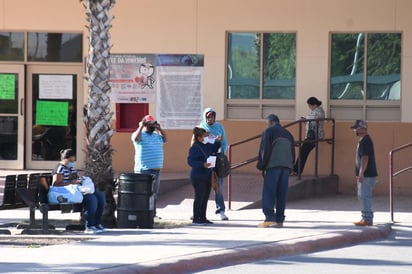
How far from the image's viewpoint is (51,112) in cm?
2198

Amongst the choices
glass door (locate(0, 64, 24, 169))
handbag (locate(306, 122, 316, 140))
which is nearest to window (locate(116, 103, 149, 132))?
glass door (locate(0, 64, 24, 169))

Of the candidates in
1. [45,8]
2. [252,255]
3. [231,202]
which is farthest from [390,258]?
[45,8]

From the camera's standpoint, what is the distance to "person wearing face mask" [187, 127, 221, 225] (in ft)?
51.5

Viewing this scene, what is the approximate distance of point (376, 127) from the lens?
21.0m

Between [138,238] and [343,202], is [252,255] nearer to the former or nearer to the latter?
[138,238]

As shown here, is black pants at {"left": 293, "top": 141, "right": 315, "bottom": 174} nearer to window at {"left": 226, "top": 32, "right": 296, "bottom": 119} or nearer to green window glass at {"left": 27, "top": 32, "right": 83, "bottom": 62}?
window at {"left": 226, "top": 32, "right": 296, "bottom": 119}

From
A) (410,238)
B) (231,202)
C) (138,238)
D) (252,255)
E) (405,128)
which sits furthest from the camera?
(405,128)

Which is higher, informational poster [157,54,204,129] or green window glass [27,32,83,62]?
green window glass [27,32,83,62]

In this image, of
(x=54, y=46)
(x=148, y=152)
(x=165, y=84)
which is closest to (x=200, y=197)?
(x=148, y=152)

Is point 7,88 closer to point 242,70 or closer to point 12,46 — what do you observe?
point 12,46

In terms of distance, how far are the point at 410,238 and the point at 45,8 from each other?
10778 mm

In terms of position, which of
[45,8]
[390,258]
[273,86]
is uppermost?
[45,8]

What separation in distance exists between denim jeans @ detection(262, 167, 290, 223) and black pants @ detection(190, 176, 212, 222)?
1.01 meters

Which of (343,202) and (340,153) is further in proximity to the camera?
(340,153)
